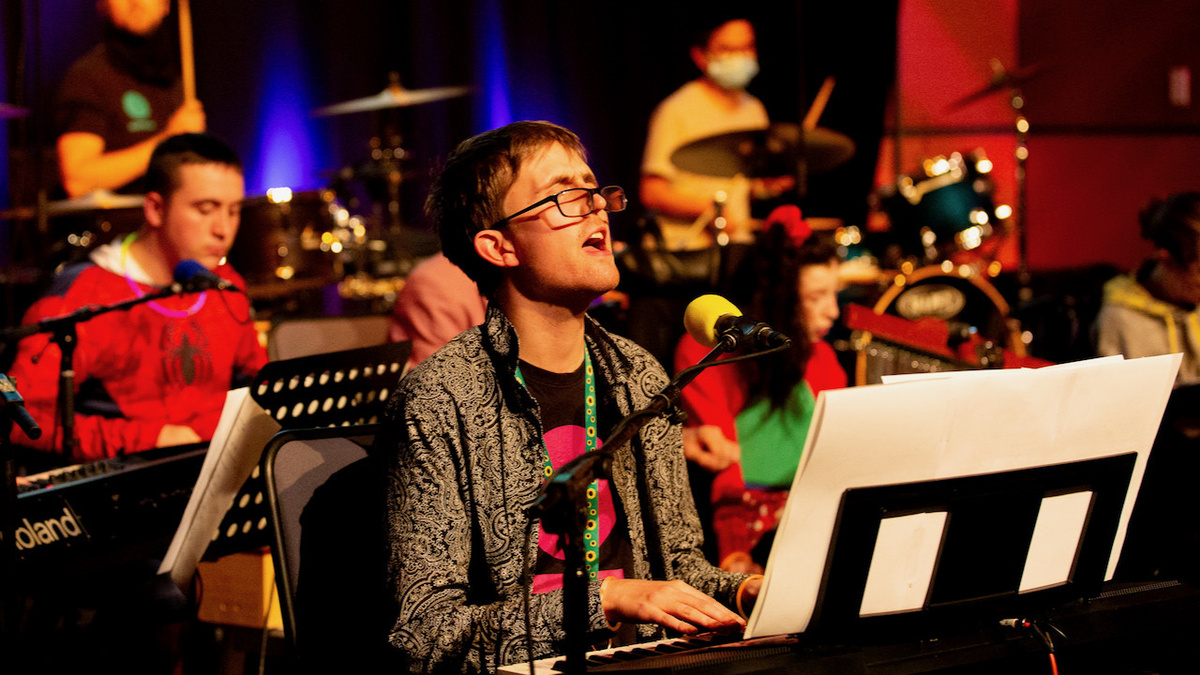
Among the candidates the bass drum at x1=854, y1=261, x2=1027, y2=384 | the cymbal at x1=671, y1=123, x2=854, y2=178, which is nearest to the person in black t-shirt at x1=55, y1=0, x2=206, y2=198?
the cymbal at x1=671, y1=123, x2=854, y2=178

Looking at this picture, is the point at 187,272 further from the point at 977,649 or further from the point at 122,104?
A: the point at 122,104

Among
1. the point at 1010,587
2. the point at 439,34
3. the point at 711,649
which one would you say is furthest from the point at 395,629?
the point at 439,34

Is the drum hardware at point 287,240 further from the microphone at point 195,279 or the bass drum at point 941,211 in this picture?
the bass drum at point 941,211

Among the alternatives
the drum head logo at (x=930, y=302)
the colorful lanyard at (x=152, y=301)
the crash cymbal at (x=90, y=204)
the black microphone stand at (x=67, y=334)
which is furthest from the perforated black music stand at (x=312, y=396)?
the crash cymbal at (x=90, y=204)

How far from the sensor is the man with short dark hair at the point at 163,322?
3527mm

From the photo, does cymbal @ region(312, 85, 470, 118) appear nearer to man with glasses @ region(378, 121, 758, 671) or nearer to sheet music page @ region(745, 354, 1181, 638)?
man with glasses @ region(378, 121, 758, 671)

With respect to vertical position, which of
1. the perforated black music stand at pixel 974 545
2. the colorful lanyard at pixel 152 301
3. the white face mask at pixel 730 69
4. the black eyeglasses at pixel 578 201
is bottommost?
the perforated black music stand at pixel 974 545

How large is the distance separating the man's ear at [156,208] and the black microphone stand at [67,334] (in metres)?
0.85

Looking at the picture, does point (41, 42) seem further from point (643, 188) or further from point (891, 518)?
point (891, 518)

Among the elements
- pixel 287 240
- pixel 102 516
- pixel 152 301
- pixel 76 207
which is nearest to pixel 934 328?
pixel 152 301

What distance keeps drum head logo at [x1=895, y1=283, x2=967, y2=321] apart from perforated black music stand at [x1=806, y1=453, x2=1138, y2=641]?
431cm

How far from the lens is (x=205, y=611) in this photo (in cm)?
296

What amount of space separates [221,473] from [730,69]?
675 centimetres

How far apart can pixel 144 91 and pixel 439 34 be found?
2.16 m
